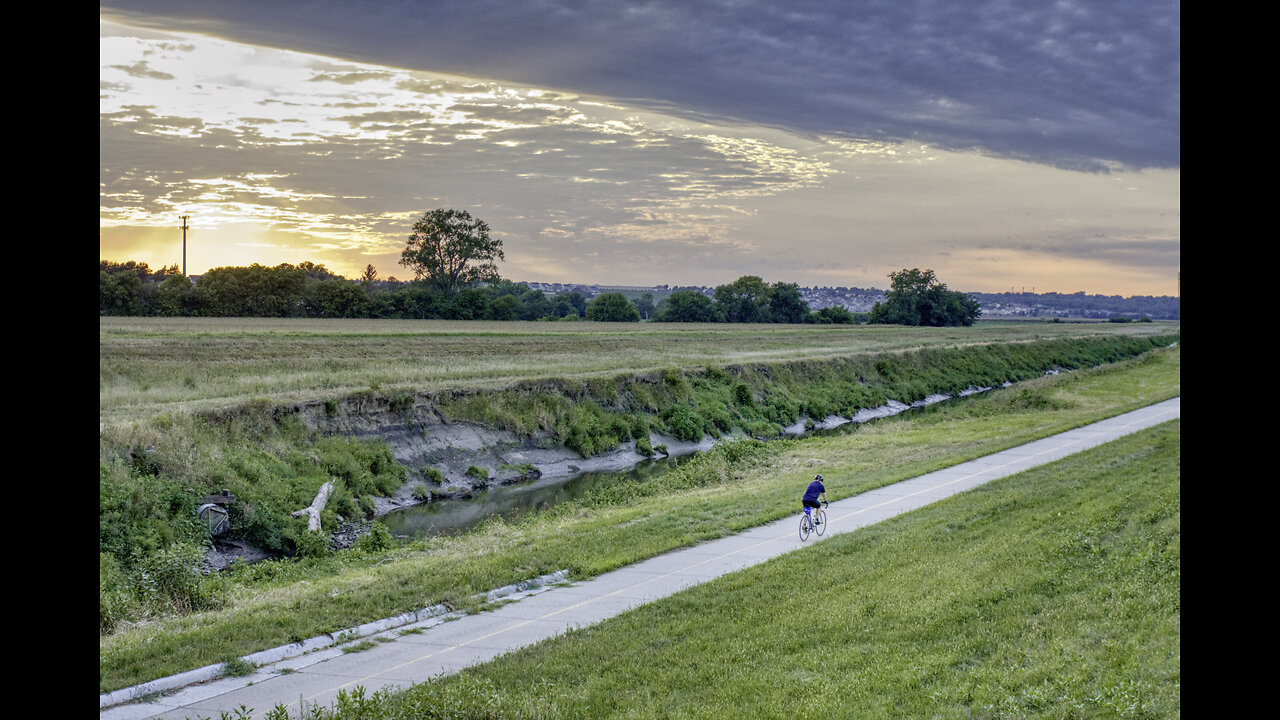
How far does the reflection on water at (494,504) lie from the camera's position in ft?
77.6

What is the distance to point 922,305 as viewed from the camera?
6122 inches

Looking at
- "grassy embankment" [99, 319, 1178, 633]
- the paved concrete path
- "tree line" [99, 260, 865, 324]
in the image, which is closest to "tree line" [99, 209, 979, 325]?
"tree line" [99, 260, 865, 324]

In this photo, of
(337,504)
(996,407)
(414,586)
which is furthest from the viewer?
(996,407)

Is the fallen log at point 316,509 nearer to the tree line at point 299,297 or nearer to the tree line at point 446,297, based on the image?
the tree line at point 446,297

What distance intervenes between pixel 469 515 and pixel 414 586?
39.4ft

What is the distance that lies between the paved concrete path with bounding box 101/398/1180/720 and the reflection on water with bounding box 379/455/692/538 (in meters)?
9.23

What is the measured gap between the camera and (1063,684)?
7082mm

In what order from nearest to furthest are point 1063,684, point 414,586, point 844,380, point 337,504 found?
point 1063,684 → point 414,586 → point 337,504 → point 844,380

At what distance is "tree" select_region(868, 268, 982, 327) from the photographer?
154250mm

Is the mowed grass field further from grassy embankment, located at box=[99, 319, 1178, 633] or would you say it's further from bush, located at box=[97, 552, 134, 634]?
bush, located at box=[97, 552, 134, 634]

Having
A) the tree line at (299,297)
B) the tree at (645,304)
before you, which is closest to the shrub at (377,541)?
the tree line at (299,297)

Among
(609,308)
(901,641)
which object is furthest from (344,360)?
(609,308)

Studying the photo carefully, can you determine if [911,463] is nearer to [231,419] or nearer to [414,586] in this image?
[414,586]
